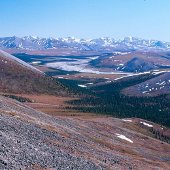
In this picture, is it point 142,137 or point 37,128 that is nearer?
point 37,128

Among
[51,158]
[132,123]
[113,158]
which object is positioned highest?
[51,158]

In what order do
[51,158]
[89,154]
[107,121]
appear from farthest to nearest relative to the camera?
[107,121]
[89,154]
[51,158]

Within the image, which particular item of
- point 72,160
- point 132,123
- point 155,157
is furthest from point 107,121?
point 72,160

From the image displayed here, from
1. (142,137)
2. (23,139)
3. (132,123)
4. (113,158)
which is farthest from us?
(132,123)

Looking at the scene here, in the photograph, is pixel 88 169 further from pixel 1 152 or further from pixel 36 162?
pixel 1 152

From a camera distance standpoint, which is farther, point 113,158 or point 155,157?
point 155,157

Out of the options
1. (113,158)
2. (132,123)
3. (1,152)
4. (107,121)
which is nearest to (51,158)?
(1,152)

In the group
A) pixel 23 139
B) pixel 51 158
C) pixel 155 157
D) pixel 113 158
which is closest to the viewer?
pixel 51 158

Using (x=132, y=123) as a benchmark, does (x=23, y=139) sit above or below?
above

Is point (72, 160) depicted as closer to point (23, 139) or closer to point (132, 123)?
point (23, 139)
